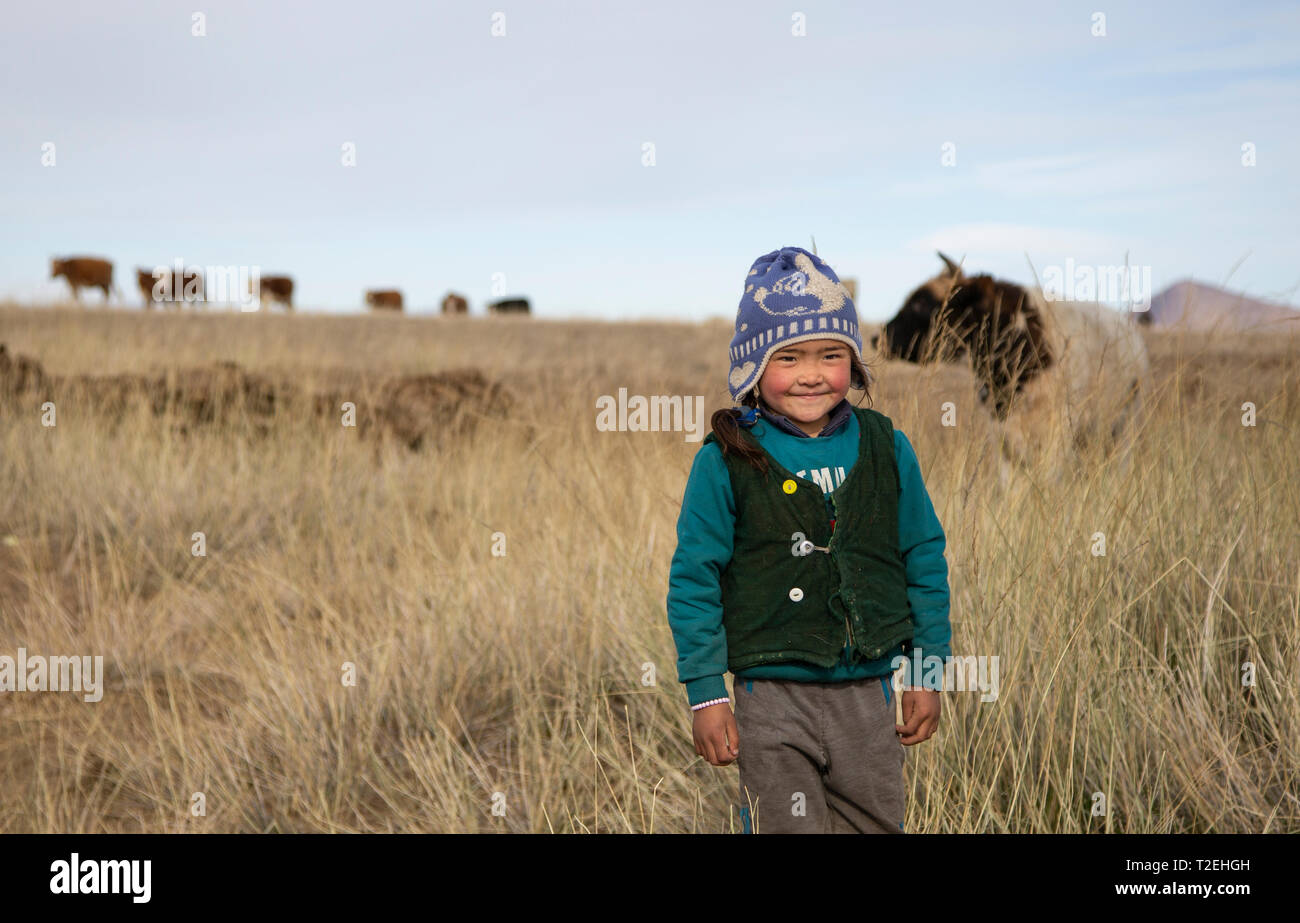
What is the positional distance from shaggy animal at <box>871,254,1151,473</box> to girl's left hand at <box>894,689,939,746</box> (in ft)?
3.91

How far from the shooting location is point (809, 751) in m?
1.88

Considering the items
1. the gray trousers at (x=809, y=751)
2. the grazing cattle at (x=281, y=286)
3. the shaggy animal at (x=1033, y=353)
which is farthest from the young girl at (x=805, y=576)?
the grazing cattle at (x=281, y=286)

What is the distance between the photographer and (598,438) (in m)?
7.01

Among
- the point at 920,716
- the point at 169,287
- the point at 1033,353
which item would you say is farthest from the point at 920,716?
the point at 169,287

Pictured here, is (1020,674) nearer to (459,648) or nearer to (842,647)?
(842,647)

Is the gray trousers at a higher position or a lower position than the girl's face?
lower

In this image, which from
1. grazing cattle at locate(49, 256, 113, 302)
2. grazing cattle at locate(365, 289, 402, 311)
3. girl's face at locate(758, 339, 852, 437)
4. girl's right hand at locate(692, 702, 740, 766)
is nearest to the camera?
girl's right hand at locate(692, 702, 740, 766)

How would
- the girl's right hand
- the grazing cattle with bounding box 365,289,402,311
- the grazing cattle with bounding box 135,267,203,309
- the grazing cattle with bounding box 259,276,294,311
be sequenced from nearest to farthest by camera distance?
the girl's right hand < the grazing cattle with bounding box 135,267,203,309 < the grazing cattle with bounding box 259,276,294,311 < the grazing cattle with bounding box 365,289,402,311

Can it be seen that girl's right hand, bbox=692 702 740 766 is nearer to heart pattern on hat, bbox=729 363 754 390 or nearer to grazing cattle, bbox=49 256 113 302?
heart pattern on hat, bbox=729 363 754 390

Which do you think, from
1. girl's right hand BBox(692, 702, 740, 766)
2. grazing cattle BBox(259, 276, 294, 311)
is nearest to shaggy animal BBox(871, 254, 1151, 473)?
girl's right hand BBox(692, 702, 740, 766)

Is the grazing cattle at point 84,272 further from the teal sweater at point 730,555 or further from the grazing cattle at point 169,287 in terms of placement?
the teal sweater at point 730,555

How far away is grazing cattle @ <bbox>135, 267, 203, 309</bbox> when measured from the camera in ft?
20.1

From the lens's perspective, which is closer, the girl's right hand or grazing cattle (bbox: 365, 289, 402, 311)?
the girl's right hand

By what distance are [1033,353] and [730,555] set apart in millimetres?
2242
